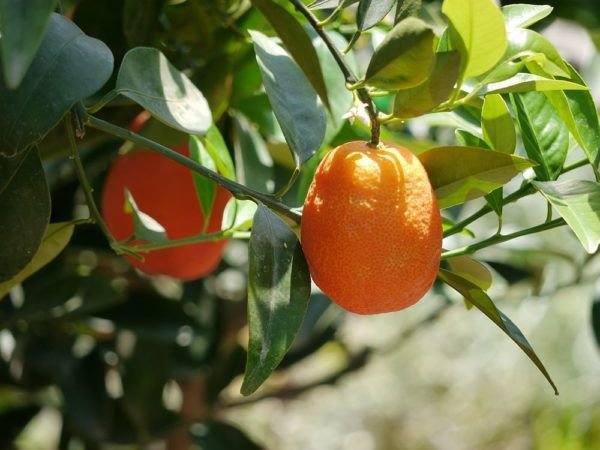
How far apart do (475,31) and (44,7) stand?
0.18 m

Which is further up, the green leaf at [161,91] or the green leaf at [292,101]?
the green leaf at [161,91]

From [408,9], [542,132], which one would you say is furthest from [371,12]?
[542,132]

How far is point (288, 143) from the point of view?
437 mm

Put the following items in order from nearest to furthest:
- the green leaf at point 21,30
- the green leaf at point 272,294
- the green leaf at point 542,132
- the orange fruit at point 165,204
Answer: the green leaf at point 21,30
the green leaf at point 272,294
the green leaf at point 542,132
the orange fruit at point 165,204

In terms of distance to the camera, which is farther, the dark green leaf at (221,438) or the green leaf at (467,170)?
the dark green leaf at (221,438)

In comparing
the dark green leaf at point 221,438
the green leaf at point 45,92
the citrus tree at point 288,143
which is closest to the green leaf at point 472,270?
the citrus tree at point 288,143

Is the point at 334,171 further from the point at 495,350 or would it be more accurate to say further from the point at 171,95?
the point at 495,350

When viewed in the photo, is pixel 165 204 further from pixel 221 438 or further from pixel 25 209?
pixel 221 438

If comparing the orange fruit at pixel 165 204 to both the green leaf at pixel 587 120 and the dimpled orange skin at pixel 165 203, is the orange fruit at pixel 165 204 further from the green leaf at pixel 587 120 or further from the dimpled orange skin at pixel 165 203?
the green leaf at pixel 587 120

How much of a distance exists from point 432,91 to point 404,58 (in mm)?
29

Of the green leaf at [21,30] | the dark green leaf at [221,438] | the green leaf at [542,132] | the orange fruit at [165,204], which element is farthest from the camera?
the dark green leaf at [221,438]

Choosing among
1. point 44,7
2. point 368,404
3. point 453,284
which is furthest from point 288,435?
point 44,7

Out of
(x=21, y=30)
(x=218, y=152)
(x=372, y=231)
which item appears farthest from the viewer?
(x=218, y=152)

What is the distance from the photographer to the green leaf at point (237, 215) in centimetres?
50
